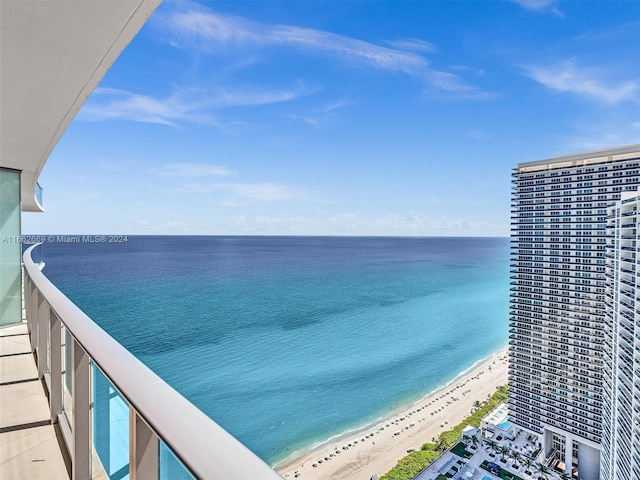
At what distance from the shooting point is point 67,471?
4.23ft

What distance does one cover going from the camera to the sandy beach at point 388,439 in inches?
483

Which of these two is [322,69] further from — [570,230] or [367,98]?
[570,230]

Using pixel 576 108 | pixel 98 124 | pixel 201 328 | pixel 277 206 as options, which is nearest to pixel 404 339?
pixel 201 328

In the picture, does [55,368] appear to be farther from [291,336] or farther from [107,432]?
[291,336]

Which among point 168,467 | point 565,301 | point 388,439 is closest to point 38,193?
point 168,467

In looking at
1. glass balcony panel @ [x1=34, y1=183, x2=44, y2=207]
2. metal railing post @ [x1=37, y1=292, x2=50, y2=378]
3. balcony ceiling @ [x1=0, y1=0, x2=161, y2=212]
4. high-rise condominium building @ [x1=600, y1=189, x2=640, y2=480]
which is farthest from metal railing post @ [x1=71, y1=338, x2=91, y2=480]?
high-rise condominium building @ [x1=600, y1=189, x2=640, y2=480]

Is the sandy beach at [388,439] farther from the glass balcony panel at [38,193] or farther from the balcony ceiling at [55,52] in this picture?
the balcony ceiling at [55,52]

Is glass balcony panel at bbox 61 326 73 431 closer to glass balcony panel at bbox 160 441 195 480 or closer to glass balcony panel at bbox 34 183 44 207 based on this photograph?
glass balcony panel at bbox 160 441 195 480

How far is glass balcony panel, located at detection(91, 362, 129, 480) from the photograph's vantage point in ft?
2.53

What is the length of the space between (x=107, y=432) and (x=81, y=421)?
0.94 ft

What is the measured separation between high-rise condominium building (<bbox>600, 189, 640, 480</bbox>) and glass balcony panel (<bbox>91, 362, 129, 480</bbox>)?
12.9 metres

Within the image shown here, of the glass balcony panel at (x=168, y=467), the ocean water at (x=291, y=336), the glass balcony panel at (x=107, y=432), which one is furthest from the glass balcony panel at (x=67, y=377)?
the ocean water at (x=291, y=336)

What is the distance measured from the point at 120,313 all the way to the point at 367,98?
117 feet

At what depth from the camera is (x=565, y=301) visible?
1703 cm
